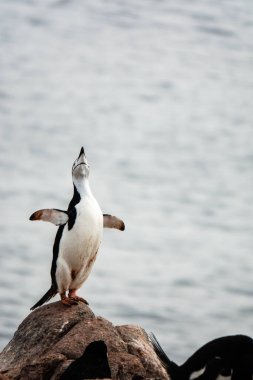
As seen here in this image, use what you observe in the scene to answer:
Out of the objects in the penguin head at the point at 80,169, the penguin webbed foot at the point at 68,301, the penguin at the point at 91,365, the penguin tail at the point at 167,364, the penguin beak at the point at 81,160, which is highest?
the penguin beak at the point at 81,160

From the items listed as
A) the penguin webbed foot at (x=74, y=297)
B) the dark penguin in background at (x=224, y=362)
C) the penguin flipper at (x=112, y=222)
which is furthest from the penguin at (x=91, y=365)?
the penguin flipper at (x=112, y=222)

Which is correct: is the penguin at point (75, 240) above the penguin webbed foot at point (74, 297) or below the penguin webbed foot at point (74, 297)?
above

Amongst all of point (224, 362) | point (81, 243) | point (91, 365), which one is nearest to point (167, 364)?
point (224, 362)

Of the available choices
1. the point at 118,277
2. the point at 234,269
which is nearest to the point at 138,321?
the point at 118,277

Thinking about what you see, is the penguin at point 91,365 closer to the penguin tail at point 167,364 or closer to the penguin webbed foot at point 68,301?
the penguin tail at point 167,364

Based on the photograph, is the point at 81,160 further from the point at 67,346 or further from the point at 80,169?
the point at 67,346

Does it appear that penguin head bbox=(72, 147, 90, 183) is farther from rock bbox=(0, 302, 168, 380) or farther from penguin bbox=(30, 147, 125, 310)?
rock bbox=(0, 302, 168, 380)

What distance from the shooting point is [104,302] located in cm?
4466

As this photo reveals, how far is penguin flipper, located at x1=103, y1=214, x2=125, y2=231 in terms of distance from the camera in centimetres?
1383

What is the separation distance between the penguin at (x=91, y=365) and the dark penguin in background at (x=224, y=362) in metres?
0.67

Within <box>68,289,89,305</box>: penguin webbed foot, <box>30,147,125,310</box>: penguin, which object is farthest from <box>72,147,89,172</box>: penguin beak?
<box>68,289,89,305</box>: penguin webbed foot

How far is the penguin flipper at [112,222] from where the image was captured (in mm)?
13828

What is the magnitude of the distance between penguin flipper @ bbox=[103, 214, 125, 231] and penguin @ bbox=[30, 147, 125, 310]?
24cm

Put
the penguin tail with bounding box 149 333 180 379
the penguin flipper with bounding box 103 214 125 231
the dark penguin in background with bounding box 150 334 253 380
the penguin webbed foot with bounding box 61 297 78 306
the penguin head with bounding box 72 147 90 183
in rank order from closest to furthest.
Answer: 1. the dark penguin in background with bounding box 150 334 253 380
2. the penguin tail with bounding box 149 333 180 379
3. the penguin webbed foot with bounding box 61 297 78 306
4. the penguin head with bounding box 72 147 90 183
5. the penguin flipper with bounding box 103 214 125 231
